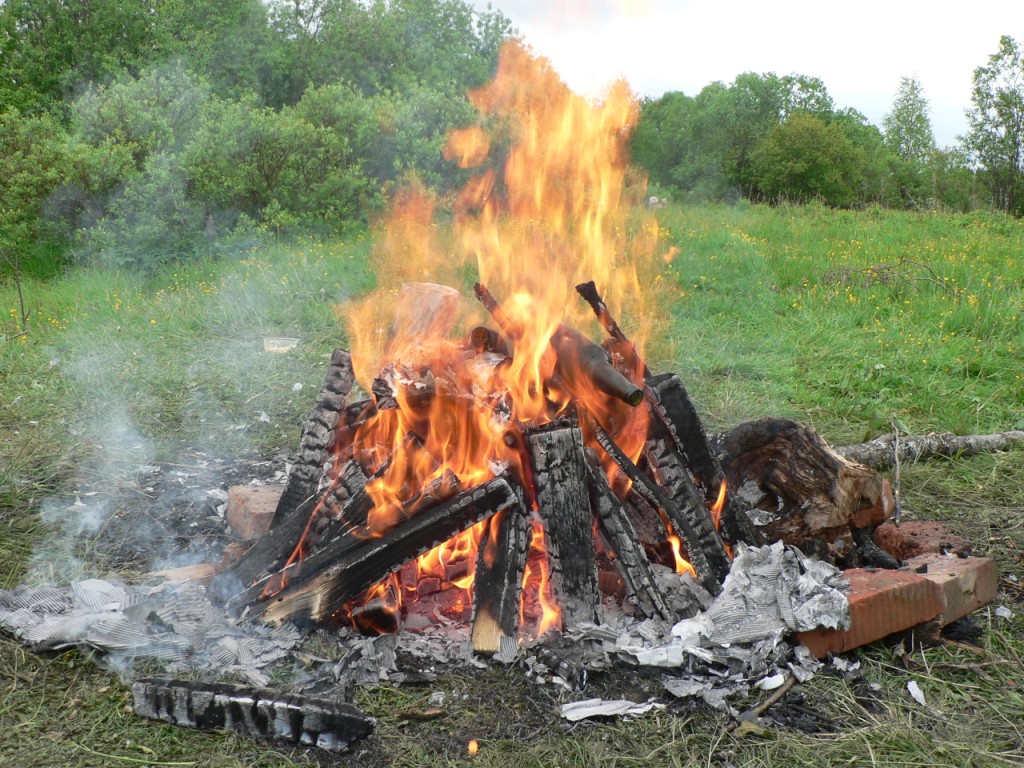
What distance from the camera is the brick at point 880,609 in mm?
2898

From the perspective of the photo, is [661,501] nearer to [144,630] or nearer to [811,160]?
[144,630]

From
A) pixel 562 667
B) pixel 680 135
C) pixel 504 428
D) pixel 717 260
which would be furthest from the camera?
pixel 680 135

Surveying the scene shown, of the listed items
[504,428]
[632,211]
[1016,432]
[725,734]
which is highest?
[632,211]

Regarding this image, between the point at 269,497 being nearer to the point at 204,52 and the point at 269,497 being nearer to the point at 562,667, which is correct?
the point at 562,667

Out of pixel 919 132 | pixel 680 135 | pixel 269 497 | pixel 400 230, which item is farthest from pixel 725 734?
pixel 919 132

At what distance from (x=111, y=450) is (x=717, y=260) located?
318 inches

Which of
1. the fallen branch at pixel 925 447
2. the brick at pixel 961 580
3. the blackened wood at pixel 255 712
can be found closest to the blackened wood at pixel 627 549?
the brick at pixel 961 580

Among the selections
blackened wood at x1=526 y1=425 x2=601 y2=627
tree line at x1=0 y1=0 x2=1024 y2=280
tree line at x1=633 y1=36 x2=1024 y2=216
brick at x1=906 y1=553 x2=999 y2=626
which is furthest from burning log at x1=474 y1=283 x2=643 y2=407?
tree line at x1=633 y1=36 x2=1024 y2=216

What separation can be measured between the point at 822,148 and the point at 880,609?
34.2 m

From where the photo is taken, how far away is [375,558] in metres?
3.05

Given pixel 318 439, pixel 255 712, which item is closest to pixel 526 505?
pixel 318 439

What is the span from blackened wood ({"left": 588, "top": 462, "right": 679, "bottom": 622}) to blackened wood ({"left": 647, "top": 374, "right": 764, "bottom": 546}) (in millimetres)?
463

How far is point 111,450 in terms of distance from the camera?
503 cm

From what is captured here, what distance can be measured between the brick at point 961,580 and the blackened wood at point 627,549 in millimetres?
1040
